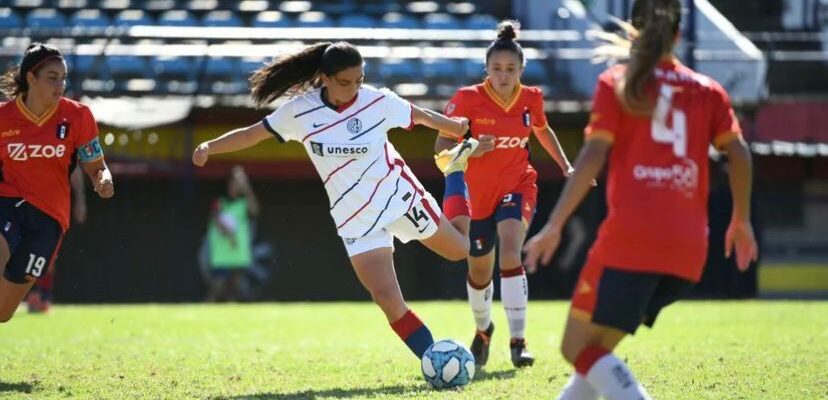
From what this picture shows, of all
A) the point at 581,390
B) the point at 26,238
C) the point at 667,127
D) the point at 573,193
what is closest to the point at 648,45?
the point at 667,127

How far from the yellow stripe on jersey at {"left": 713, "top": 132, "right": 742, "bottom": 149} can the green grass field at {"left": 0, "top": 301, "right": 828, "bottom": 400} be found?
214 centimetres

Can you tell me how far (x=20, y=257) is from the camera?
28.1 feet

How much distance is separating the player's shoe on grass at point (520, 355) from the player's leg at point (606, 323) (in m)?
3.59

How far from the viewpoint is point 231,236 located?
1942 cm

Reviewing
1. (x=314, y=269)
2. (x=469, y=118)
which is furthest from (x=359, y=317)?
(x=469, y=118)

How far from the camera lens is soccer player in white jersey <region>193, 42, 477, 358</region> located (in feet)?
25.9

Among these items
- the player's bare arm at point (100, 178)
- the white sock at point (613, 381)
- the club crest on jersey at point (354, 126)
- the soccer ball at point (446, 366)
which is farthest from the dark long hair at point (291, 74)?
the white sock at point (613, 381)

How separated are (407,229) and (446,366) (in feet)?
2.85

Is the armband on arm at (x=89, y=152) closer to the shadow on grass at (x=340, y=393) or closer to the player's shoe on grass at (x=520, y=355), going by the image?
the shadow on grass at (x=340, y=393)

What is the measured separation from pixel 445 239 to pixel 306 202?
12.4 metres

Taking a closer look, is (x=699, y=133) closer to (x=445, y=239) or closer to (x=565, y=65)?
(x=445, y=239)

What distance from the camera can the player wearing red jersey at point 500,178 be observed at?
9305mm

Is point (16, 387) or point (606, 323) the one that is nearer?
point (606, 323)

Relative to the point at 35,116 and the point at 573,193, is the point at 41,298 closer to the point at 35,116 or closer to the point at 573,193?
the point at 35,116
